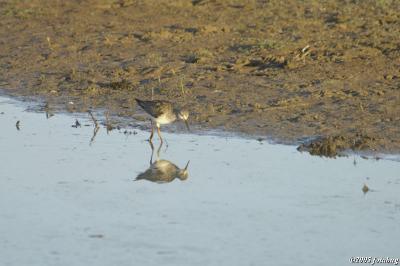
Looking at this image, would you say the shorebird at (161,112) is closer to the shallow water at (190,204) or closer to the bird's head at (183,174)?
the shallow water at (190,204)

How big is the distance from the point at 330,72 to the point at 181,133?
2.89 metres

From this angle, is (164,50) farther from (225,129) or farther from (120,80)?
(225,129)

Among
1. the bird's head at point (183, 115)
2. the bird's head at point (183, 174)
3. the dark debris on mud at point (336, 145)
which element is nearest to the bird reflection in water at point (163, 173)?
the bird's head at point (183, 174)

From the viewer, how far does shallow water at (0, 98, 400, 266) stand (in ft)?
26.5

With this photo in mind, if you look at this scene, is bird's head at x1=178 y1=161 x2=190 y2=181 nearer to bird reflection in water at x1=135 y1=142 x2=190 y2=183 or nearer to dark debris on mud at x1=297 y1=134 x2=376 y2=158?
bird reflection in water at x1=135 y1=142 x2=190 y2=183

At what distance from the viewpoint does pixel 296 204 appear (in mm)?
9258

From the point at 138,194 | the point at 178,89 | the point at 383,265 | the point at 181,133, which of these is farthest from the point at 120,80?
the point at 383,265

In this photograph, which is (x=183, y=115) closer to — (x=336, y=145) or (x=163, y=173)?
(x=163, y=173)

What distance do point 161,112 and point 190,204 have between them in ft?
8.64

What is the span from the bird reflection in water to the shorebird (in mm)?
995

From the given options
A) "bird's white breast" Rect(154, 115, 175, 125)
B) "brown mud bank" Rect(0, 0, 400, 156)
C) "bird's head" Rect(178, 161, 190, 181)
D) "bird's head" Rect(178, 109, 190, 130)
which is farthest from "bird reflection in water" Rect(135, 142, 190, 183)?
"brown mud bank" Rect(0, 0, 400, 156)

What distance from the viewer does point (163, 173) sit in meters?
10.5

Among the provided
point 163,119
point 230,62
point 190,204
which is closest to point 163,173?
point 190,204

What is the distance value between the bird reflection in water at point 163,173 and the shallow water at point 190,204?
0.06 metres
